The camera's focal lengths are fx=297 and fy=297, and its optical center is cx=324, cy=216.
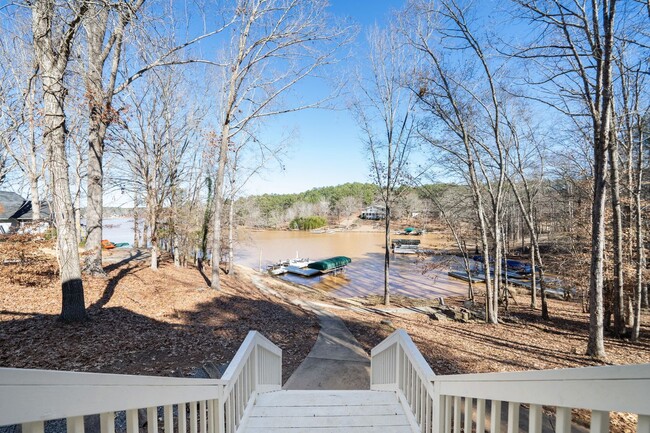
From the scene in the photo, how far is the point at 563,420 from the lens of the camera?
41.5 inches

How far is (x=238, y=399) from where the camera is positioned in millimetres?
2471

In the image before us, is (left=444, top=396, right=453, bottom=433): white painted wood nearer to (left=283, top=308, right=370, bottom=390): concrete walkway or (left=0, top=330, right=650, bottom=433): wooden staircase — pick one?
(left=0, top=330, right=650, bottom=433): wooden staircase

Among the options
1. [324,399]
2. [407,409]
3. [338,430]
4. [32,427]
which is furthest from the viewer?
[324,399]

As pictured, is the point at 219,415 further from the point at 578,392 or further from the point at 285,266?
the point at 285,266

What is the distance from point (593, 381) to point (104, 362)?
18.1 feet

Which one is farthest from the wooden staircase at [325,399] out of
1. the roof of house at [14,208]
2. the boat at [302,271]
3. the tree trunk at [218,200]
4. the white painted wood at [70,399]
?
the roof of house at [14,208]

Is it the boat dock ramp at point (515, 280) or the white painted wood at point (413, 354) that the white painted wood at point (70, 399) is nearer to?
the white painted wood at point (413, 354)

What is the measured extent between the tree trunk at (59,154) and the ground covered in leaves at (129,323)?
52 centimetres

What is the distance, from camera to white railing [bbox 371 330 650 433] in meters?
0.80

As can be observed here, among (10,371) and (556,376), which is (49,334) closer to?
(10,371)

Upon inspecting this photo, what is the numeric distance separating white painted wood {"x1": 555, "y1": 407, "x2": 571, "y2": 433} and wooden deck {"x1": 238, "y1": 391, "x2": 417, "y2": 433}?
69.1 inches

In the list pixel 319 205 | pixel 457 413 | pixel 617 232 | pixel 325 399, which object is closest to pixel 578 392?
pixel 457 413

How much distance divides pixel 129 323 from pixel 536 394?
270 inches

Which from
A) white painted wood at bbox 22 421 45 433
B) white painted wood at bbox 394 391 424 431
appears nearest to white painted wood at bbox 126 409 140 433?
white painted wood at bbox 22 421 45 433
